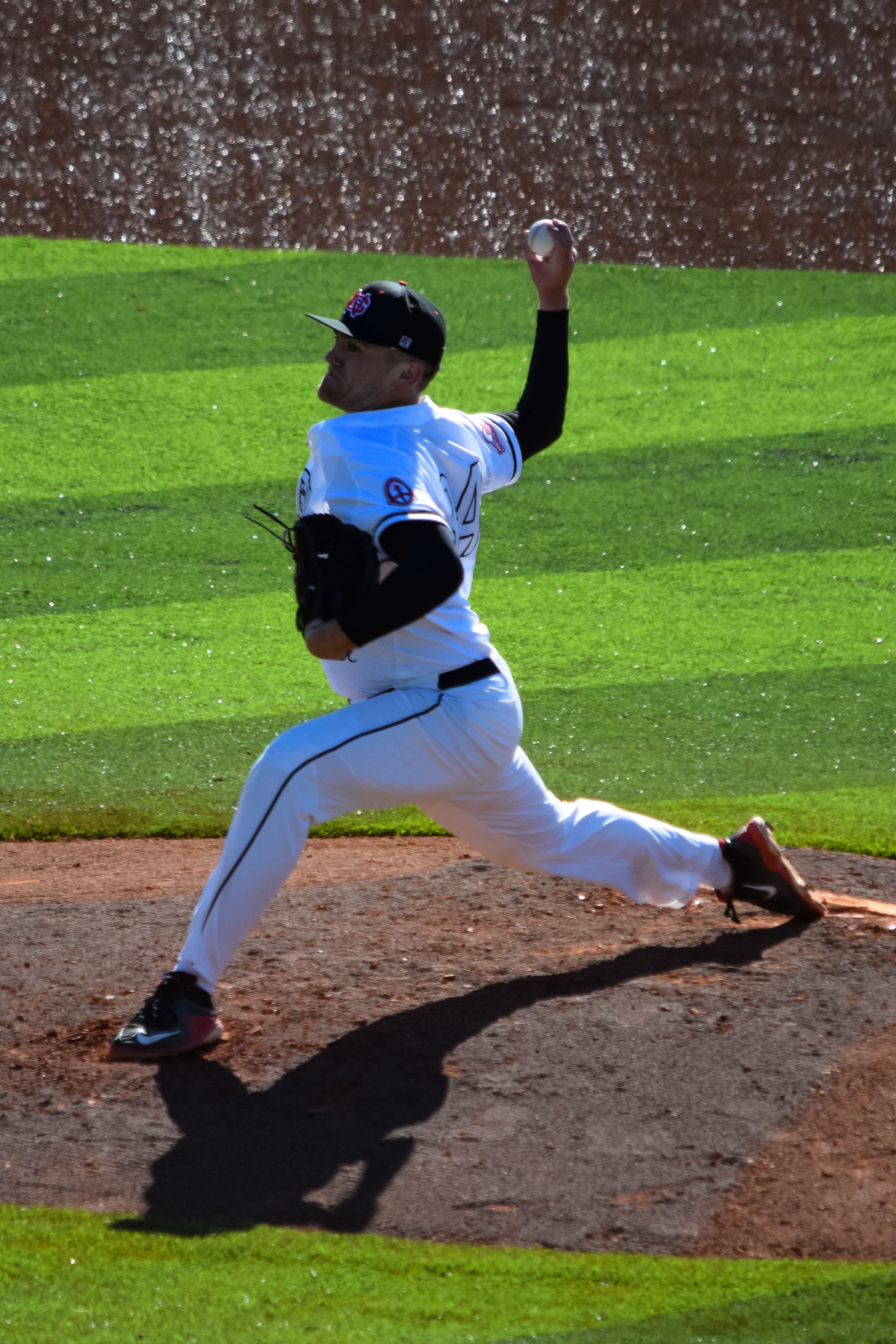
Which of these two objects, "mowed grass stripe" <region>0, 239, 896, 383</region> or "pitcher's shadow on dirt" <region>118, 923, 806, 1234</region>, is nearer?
"pitcher's shadow on dirt" <region>118, 923, 806, 1234</region>

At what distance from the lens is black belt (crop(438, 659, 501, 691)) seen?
3.25m

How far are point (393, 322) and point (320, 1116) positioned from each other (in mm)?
1723

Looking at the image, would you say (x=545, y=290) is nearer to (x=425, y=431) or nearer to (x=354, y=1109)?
(x=425, y=431)

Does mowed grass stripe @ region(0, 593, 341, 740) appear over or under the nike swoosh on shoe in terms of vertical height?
over

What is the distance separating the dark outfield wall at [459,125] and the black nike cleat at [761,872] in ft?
20.3

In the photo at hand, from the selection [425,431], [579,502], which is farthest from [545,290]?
[579,502]

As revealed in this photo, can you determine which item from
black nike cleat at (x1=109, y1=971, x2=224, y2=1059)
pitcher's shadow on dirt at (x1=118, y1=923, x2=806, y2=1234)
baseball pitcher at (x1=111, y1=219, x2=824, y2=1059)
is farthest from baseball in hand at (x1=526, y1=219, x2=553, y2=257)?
black nike cleat at (x1=109, y1=971, x2=224, y2=1059)

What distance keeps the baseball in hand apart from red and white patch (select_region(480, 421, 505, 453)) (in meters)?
0.46

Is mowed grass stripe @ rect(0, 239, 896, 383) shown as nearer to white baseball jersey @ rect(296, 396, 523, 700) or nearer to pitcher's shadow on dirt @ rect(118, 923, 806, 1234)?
white baseball jersey @ rect(296, 396, 523, 700)

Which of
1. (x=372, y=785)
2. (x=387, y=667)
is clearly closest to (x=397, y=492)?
(x=387, y=667)

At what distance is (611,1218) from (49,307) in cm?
711

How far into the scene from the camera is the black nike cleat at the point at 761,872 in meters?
3.75

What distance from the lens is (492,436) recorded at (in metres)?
3.51

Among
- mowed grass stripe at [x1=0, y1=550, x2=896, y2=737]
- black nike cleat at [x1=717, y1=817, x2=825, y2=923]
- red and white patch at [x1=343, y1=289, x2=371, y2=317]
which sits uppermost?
red and white patch at [x1=343, y1=289, x2=371, y2=317]
